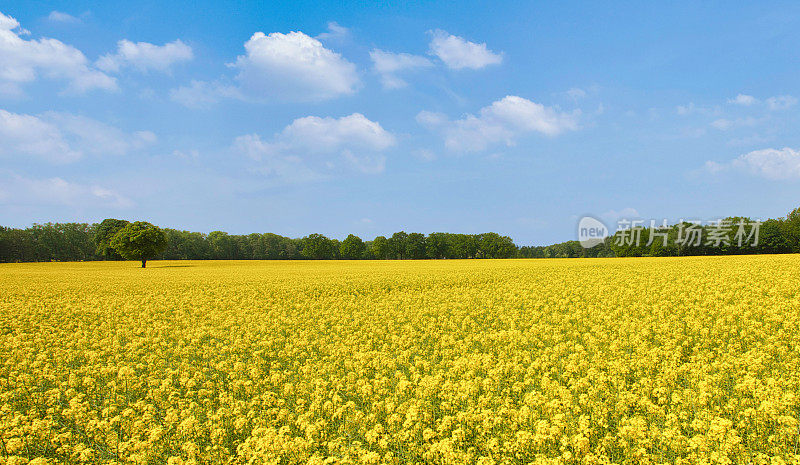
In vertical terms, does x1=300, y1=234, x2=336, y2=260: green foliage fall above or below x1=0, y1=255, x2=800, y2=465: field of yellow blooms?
above

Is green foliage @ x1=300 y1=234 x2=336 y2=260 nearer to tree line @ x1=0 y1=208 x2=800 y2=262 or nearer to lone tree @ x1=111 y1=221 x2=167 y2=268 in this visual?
tree line @ x1=0 y1=208 x2=800 y2=262

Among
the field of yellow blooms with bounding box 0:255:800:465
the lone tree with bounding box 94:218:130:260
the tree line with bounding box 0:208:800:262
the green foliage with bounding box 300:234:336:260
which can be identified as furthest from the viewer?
the green foliage with bounding box 300:234:336:260

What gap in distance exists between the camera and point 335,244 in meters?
113

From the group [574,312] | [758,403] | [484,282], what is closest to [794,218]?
[484,282]

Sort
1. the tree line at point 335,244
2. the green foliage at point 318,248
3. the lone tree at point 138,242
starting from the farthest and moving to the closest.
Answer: the green foliage at point 318,248 < the tree line at point 335,244 < the lone tree at point 138,242

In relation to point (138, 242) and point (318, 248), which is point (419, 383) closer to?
point (138, 242)

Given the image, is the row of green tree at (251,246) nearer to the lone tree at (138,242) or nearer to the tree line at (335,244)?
the tree line at (335,244)

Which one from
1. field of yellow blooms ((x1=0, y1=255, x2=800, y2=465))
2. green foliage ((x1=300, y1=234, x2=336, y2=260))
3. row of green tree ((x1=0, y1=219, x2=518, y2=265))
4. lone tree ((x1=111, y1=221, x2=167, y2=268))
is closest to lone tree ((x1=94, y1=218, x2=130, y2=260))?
row of green tree ((x1=0, y1=219, x2=518, y2=265))

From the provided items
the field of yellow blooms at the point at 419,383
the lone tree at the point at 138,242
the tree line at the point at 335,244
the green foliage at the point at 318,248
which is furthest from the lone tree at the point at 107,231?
the field of yellow blooms at the point at 419,383

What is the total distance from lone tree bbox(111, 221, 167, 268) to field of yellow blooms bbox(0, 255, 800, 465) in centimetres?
4916

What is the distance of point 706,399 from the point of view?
20.3 feet

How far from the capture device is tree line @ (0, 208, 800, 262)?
3105 inches

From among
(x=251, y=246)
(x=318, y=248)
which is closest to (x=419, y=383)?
(x=318, y=248)

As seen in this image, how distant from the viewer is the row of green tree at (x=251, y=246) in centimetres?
9694
